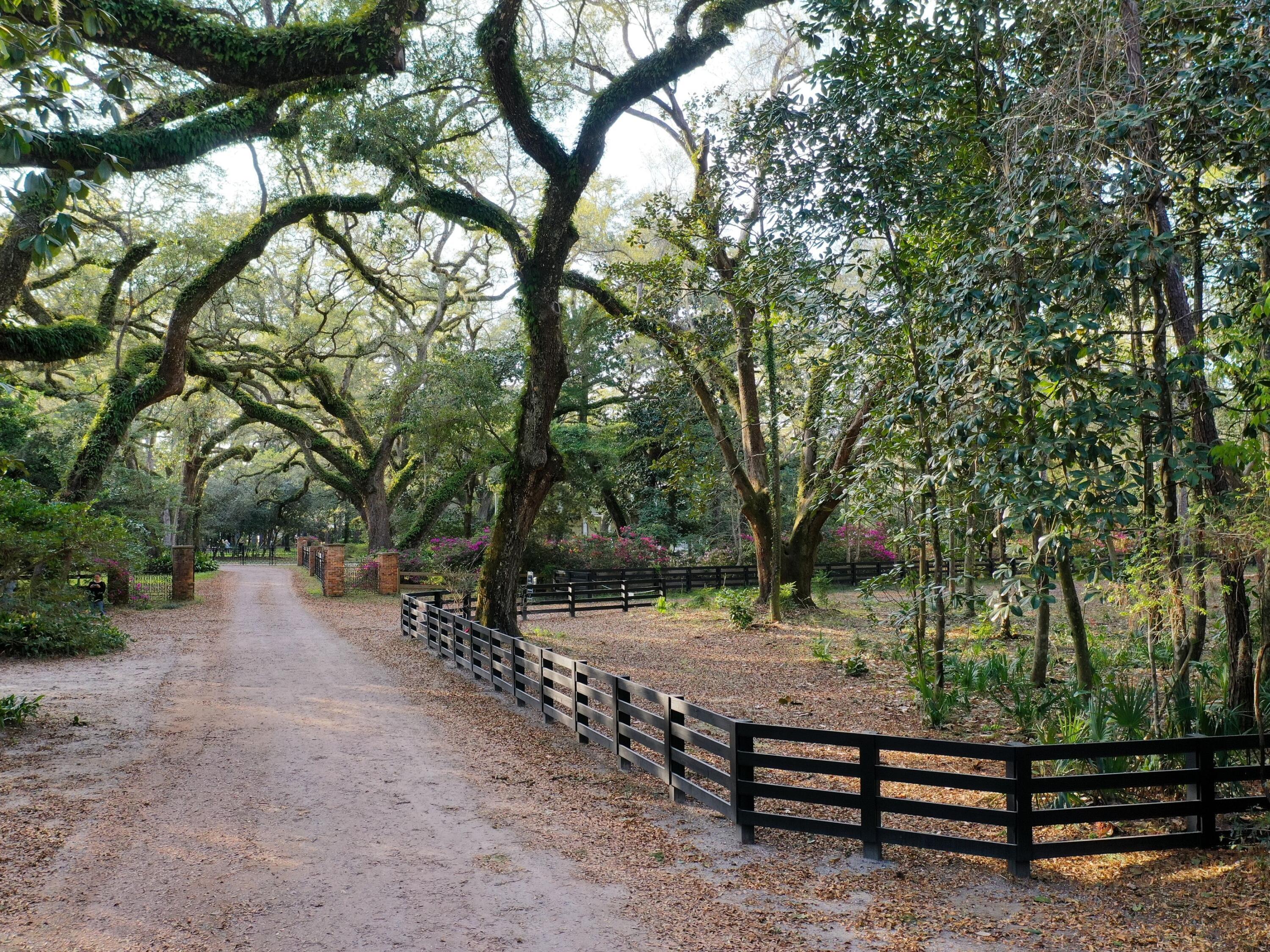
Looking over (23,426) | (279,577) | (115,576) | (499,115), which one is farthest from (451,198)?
(279,577)

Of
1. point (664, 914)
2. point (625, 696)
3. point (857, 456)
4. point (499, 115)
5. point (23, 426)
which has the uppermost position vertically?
point (499, 115)

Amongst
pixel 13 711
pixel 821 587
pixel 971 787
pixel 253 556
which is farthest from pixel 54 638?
pixel 253 556

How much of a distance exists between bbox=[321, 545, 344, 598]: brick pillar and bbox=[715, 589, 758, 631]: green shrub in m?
12.0

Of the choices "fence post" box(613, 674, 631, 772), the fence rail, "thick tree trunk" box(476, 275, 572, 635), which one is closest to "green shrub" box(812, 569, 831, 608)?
"thick tree trunk" box(476, 275, 572, 635)

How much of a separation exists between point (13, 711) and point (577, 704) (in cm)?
590

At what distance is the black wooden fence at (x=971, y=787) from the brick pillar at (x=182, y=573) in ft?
63.4

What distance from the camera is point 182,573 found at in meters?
22.1

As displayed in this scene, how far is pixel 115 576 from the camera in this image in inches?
768

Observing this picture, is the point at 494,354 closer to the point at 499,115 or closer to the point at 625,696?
the point at 499,115

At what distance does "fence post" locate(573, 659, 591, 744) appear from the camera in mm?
8055

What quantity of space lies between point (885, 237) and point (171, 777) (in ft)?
28.8

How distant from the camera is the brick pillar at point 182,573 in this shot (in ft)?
72.2

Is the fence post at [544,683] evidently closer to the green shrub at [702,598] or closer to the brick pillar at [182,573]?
the green shrub at [702,598]

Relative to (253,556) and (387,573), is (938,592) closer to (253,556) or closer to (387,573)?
(387,573)
